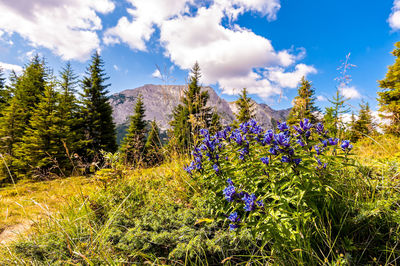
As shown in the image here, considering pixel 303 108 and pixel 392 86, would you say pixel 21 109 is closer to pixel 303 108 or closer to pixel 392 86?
pixel 303 108

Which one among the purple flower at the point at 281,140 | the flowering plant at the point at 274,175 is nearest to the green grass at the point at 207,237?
the flowering plant at the point at 274,175

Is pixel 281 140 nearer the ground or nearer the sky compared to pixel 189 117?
nearer the ground

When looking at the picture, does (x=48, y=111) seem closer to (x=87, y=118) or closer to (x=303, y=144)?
(x=87, y=118)

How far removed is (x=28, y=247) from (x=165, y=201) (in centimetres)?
168

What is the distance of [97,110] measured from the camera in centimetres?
2083

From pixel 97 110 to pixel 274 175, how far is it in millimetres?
23128

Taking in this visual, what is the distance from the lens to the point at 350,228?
1936mm

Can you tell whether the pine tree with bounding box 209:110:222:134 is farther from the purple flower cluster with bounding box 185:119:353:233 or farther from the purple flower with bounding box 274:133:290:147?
the purple flower with bounding box 274:133:290:147

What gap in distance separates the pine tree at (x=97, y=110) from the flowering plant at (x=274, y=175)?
20529mm

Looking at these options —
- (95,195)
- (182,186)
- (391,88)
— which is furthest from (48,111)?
(391,88)

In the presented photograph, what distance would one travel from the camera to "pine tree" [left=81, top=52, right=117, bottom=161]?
20.0 meters

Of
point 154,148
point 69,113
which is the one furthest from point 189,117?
point 69,113

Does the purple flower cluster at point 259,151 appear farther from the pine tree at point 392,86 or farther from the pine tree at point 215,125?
the pine tree at point 392,86

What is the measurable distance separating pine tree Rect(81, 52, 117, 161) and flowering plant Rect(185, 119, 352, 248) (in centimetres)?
2053
